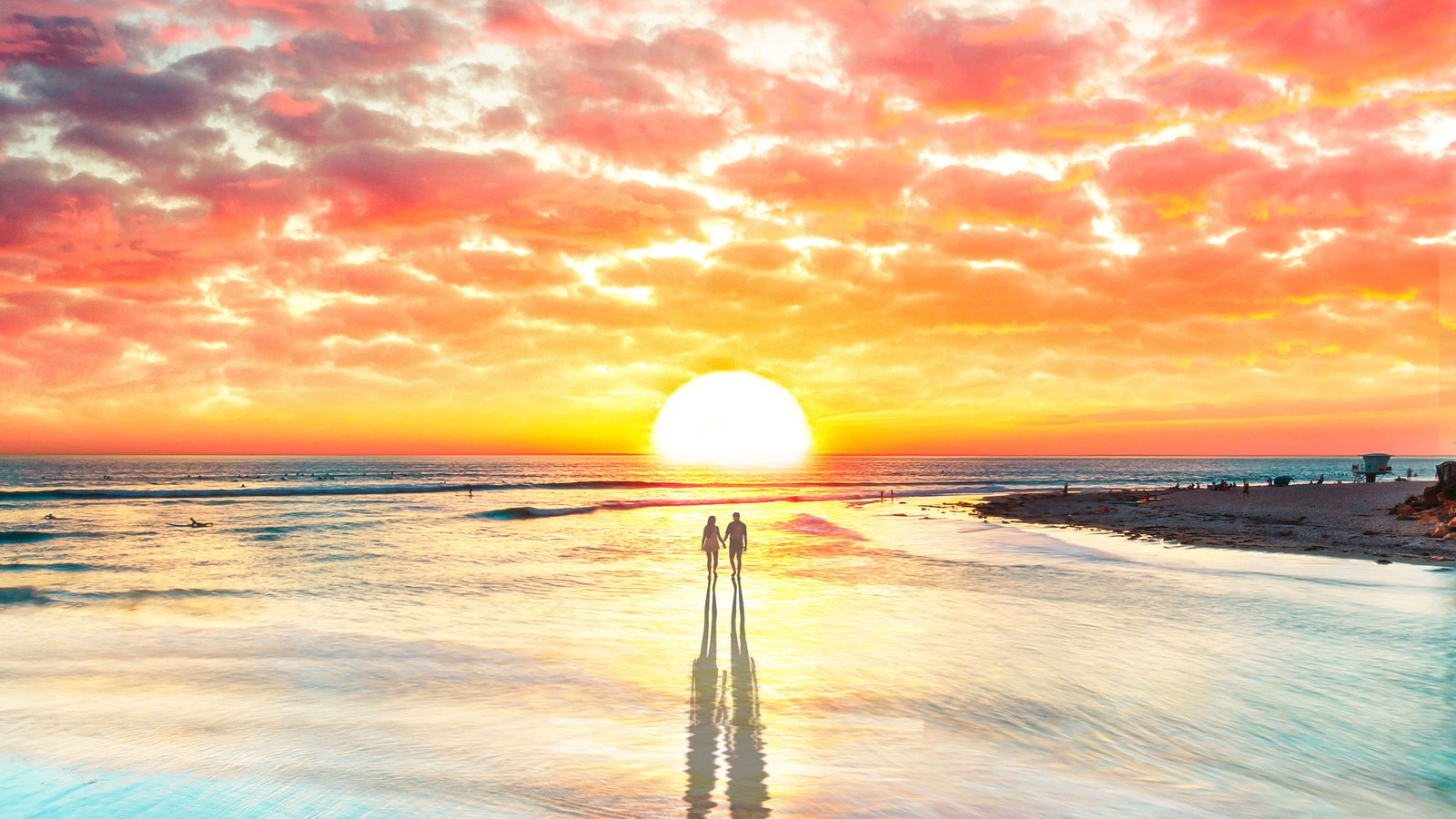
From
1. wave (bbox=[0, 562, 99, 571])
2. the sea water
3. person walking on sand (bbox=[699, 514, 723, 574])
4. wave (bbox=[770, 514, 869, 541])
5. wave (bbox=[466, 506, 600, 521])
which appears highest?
person walking on sand (bbox=[699, 514, 723, 574])

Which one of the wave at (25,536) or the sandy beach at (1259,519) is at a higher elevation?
the sandy beach at (1259,519)

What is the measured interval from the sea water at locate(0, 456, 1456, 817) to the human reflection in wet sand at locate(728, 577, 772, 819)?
54 millimetres

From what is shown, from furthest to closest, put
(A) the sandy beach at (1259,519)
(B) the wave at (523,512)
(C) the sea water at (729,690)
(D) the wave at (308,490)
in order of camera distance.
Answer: (D) the wave at (308,490) < (B) the wave at (523,512) < (A) the sandy beach at (1259,519) < (C) the sea water at (729,690)

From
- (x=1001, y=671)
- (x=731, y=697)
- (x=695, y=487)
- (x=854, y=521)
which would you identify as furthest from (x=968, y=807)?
(x=695, y=487)

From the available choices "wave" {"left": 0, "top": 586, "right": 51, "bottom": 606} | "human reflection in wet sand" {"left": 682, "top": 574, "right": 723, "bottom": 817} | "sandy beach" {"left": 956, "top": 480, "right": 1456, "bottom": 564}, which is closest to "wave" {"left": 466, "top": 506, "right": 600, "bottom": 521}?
"wave" {"left": 0, "top": 586, "right": 51, "bottom": 606}

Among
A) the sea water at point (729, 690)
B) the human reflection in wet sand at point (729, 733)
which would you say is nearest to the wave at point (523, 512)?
the sea water at point (729, 690)

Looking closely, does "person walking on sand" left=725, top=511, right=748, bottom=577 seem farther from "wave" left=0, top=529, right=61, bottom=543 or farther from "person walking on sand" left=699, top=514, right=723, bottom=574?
"wave" left=0, top=529, right=61, bottom=543

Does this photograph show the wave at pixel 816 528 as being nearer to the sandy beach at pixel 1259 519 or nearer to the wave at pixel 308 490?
the sandy beach at pixel 1259 519

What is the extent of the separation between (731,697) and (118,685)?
10461 millimetres

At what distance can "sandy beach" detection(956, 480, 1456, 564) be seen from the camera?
107ft

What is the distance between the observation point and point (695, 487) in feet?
348

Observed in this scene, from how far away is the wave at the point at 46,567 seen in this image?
28.0m

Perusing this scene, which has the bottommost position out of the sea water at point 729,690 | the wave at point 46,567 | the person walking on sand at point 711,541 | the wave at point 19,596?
the wave at point 46,567

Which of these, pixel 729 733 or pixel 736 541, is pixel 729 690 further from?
pixel 736 541
